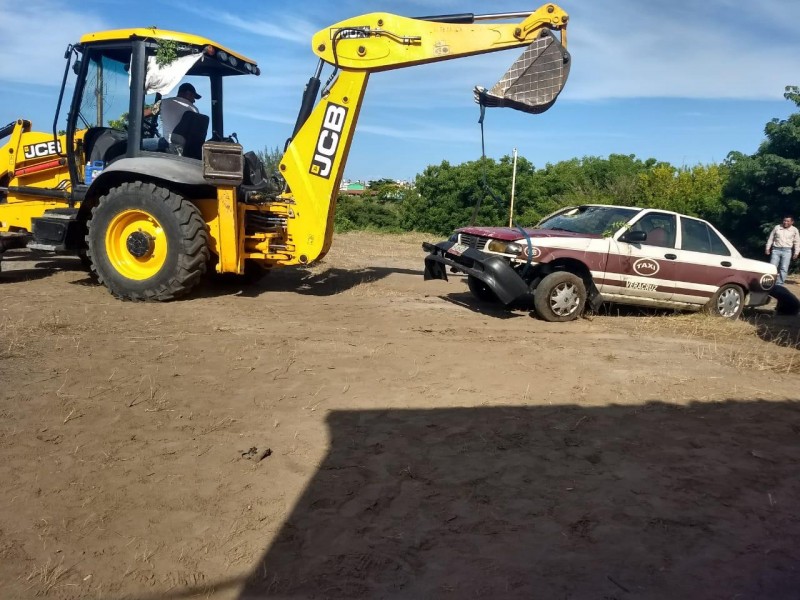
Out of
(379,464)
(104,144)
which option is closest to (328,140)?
(104,144)

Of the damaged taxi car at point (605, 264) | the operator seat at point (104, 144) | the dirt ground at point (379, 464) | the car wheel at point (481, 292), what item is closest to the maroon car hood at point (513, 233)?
the damaged taxi car at point (605, 264)

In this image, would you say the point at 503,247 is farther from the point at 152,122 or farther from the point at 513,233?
the point at 152,122

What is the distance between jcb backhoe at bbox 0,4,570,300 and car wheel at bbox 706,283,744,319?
160 inches

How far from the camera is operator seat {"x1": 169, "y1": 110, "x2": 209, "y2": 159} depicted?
28.0 ft

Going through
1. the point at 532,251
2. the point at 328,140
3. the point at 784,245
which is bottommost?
the point at 532,251

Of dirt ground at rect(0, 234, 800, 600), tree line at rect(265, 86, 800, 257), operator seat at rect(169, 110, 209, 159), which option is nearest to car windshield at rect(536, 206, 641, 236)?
dirt ground at rect(0, 234, 800, 600)

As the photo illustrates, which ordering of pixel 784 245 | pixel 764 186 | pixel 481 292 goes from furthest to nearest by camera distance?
1. pixel 764 186
2. pixel 784 245
3. pixel 481 292

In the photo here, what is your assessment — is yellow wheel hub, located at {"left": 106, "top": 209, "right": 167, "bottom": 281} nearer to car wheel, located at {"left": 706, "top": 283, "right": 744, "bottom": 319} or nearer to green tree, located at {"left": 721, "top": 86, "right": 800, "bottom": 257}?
car wheel, located at {"left": 706, "top": 283, "right": 744, "bottom": 319}

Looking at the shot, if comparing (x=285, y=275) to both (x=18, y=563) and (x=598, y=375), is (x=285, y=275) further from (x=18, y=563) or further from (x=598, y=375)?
(x=18, y=563)

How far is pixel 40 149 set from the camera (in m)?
9.32

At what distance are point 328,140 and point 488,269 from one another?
259 centimetres

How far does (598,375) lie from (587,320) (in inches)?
116

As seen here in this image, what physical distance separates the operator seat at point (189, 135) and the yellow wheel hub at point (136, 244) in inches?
41.4

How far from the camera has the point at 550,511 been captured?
11.6 feet
